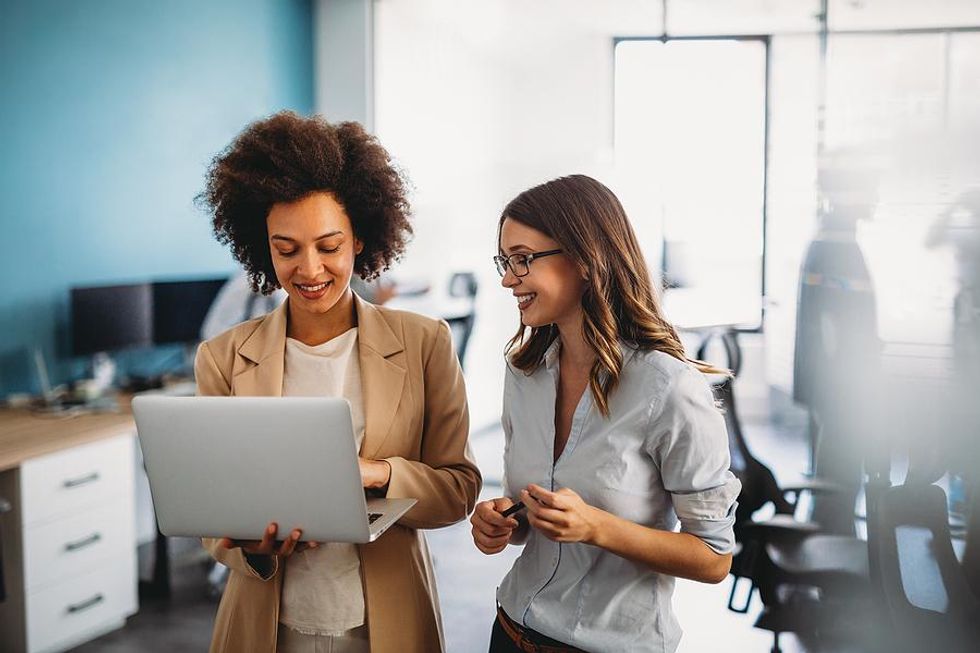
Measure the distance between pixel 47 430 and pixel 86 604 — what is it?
0.66 m

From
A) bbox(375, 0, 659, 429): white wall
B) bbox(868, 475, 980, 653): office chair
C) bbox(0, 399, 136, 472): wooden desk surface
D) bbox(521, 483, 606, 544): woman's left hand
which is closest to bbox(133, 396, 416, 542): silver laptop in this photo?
bbox(521, 483, 606, 544): woman's left hand

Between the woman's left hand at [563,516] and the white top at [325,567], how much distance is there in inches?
15.6

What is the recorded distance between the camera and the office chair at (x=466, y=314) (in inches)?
186

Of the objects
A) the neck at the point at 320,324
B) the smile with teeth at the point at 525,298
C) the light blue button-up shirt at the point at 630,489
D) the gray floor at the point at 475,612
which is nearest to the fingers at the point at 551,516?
the light blue button-up shirt at the point at 630,489

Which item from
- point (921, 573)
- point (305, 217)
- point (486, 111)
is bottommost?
point (921, 573)

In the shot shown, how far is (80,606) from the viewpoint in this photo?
135 inches

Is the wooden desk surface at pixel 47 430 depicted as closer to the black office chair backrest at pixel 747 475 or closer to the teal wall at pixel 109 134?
the teal wall at pixel 109 134

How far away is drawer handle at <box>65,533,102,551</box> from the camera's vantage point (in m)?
3.39

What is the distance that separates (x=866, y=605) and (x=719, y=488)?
9.11 ft

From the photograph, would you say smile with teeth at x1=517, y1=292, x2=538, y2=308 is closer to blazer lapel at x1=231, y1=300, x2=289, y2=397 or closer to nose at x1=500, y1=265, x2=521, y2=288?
nose at x1=500, y1=265, x2=521, y2=288

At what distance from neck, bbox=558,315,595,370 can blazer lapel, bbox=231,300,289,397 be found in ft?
1.57

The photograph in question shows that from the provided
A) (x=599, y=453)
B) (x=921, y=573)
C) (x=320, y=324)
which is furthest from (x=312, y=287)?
(x=921, y=573)

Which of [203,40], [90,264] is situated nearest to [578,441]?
[90,264]

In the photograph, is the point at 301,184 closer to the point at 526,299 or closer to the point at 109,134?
the point at 526,299
